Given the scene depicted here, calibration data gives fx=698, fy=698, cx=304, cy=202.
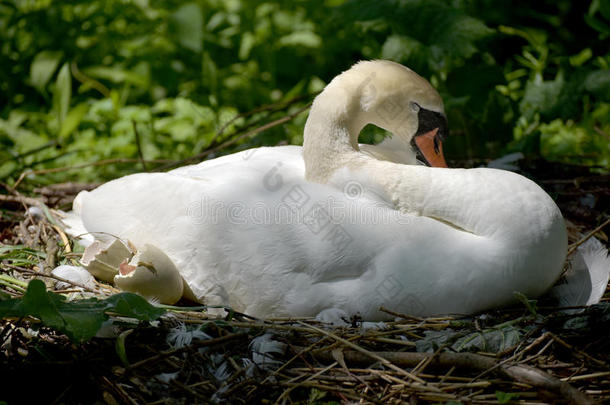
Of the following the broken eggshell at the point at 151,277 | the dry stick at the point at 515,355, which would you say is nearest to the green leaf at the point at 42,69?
the broken eggshell at the point at 151,277

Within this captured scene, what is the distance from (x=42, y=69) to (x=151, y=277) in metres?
3.65

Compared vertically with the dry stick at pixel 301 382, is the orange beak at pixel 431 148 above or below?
above

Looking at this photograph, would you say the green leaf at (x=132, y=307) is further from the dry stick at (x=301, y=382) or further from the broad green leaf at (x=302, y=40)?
the broad green leaf at (x=302, y=40)

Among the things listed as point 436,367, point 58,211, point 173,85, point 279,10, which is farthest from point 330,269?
point 279,10

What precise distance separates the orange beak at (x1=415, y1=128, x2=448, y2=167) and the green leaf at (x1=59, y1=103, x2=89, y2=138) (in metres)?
3.35

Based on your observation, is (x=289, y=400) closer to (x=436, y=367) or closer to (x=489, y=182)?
(x=436, y=367)

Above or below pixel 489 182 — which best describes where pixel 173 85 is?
below

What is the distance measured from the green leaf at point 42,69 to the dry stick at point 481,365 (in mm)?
4324

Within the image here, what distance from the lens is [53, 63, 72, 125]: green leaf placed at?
5.76 meters

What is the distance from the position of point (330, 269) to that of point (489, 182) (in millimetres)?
773

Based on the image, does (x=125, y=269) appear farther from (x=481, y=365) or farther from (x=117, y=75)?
(x=117, y=75)

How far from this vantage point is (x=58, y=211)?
407cm

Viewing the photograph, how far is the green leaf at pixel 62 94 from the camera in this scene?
5758 mm


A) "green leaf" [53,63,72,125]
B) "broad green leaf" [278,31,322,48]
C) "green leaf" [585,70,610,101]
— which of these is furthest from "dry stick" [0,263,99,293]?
"broad green leaf" [278,31,322,48]
